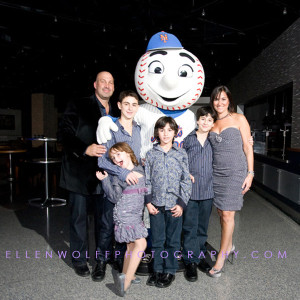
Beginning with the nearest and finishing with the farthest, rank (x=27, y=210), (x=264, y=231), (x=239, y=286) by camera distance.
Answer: (x=239, y=286) → (x=264, y=231) → (x=27, y=210)

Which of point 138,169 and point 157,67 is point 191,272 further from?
point 157,67

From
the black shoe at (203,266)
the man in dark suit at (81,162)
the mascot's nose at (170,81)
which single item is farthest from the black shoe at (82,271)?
the mascot's nose at (170,81)

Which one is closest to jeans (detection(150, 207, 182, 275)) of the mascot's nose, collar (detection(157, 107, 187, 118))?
collar (detection(157, 107, 187, 118))

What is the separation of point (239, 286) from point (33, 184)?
465 centimetres

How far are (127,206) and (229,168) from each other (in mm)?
719

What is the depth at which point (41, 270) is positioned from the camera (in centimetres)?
207

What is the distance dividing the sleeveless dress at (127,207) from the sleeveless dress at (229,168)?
1.78 ft

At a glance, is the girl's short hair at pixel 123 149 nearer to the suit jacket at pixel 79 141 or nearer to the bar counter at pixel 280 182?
the suit jacket at pixel 79 141

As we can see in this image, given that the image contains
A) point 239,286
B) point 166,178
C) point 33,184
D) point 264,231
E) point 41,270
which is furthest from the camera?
point 33,184

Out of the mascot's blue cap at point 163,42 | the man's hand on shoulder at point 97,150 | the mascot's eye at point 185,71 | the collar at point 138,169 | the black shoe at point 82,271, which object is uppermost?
the mascot's blue cap at point 163,42

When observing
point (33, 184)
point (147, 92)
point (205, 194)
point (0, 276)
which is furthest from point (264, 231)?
point (33, 184)

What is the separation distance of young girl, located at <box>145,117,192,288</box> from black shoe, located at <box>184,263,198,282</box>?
139 millimetres

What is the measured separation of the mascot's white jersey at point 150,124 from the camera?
1996 millimetres

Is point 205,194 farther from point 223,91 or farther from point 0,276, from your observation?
point 0,276
